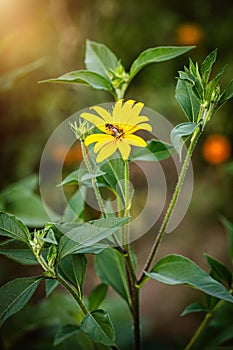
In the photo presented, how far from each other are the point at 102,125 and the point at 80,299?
0.45 ft

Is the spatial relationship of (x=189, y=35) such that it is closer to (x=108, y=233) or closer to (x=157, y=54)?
(x=157, y=54)

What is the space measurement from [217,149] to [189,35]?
1.16 feet

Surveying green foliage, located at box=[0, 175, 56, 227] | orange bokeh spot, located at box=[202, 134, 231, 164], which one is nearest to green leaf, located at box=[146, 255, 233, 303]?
green foliage, located at box=[0, 175, 56, 227]

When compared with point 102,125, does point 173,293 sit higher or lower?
lower

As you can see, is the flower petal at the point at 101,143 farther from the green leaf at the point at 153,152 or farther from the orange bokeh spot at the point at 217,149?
the orange bokeh spot at the point at 217,149

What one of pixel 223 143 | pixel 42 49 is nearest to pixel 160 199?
pixel 223 143

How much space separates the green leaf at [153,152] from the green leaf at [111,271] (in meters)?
0.11

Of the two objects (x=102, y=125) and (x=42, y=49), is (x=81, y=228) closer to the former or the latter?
(x=102, y=125)

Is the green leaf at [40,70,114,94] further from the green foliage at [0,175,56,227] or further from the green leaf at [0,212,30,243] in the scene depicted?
the green foliage at [0,175,56,227]

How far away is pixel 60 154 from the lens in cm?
101

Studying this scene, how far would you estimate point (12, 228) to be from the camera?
0.35m

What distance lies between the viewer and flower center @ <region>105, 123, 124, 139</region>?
13.8 inches

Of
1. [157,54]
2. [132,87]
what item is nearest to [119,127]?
[157,54]

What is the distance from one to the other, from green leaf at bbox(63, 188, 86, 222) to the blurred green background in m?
0.48
